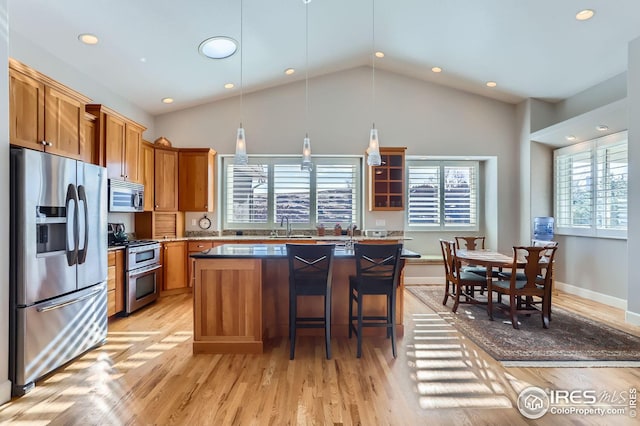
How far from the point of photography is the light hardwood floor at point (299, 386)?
2.12m

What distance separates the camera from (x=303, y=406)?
2229mm

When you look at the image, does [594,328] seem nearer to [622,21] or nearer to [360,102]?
[622,21]

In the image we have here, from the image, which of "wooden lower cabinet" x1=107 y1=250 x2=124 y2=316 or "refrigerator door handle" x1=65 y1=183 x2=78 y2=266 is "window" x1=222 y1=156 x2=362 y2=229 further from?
"refrigerator door handle" x1=65 y1=183 x2=78 y2=266

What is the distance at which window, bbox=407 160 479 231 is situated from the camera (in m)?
6.67

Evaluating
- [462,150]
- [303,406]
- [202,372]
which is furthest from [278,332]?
[462,150]

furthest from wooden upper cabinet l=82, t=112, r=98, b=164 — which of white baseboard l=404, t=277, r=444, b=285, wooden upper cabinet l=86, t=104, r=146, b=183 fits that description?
white baseboard l=404, t=277, r=444, b=285

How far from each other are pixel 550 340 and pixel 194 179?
5327 millimetres

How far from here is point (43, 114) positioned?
2.97m

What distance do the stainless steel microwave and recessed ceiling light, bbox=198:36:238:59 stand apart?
6.57 feet

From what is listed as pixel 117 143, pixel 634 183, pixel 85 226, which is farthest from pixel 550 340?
pixel 117 143

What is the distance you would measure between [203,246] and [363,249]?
11.2 feet

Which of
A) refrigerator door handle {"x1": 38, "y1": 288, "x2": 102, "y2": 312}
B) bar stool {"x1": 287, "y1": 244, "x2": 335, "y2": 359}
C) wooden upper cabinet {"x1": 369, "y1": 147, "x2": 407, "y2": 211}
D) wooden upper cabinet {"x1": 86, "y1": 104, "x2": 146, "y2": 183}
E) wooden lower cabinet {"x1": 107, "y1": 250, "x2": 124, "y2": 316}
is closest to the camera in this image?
refrigerator door handle {"x1": 38, "y1": 288, "x2": 102, "y2": 312}

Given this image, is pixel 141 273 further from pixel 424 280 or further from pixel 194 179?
pixel 424 280

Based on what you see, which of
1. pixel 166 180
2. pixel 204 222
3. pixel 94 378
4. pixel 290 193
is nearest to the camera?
pixel 94 378
